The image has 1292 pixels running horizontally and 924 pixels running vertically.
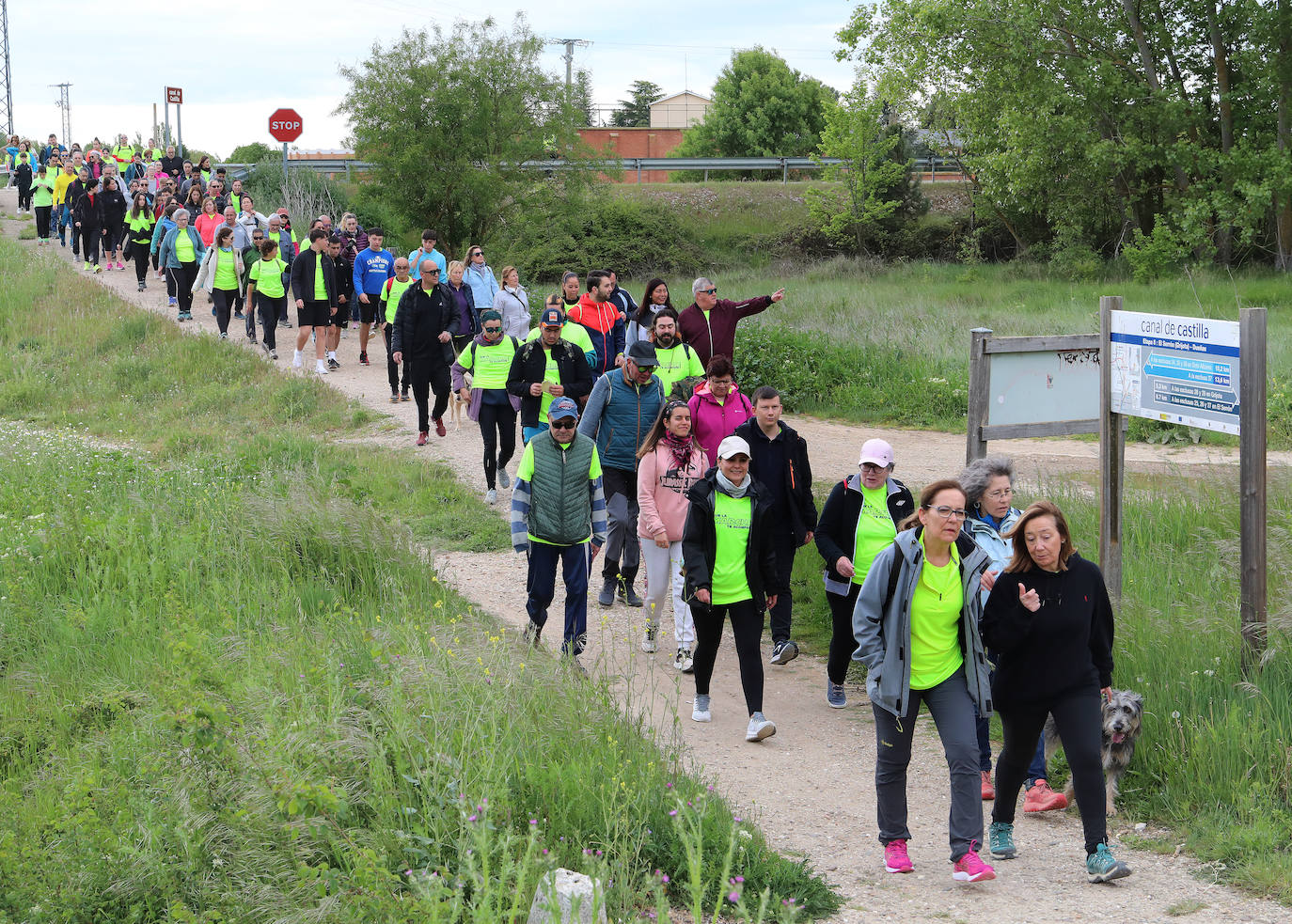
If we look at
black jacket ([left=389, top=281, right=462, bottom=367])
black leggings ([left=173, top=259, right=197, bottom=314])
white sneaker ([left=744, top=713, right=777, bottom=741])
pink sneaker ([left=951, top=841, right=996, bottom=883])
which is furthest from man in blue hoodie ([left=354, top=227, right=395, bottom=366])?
pink sneaker ([left=951, top=841, right=996, bottom=883])

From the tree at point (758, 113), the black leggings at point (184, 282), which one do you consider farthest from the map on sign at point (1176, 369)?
the tree at point (758, 113)

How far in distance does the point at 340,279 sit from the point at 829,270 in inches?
695

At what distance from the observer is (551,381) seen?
1057 centimetres

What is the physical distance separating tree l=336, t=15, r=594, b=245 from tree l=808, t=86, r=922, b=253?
10062 millimetres

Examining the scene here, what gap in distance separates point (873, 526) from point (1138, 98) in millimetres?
23327

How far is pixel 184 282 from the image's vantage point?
21.4 meters

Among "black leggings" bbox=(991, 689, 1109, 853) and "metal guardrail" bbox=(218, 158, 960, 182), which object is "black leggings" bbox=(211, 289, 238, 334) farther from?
"metal guardrail" bbox=(218, 158, 960, 182)

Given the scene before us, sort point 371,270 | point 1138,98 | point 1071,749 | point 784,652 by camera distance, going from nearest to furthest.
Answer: point 1071,749 → point 784,652 → point 371,270 → point 1138,98

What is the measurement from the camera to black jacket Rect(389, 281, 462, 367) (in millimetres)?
13227

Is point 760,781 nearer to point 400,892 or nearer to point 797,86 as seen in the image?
point 400,892

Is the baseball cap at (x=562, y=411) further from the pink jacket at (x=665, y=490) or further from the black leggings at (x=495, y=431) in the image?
the black leggings at (x=495, y=431)

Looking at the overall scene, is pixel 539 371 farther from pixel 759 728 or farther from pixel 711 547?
pixel 759 728

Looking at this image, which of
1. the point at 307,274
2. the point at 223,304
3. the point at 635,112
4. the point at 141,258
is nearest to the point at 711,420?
the point at 307,274

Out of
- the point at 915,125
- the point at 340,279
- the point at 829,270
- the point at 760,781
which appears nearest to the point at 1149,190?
the point at 829,270
